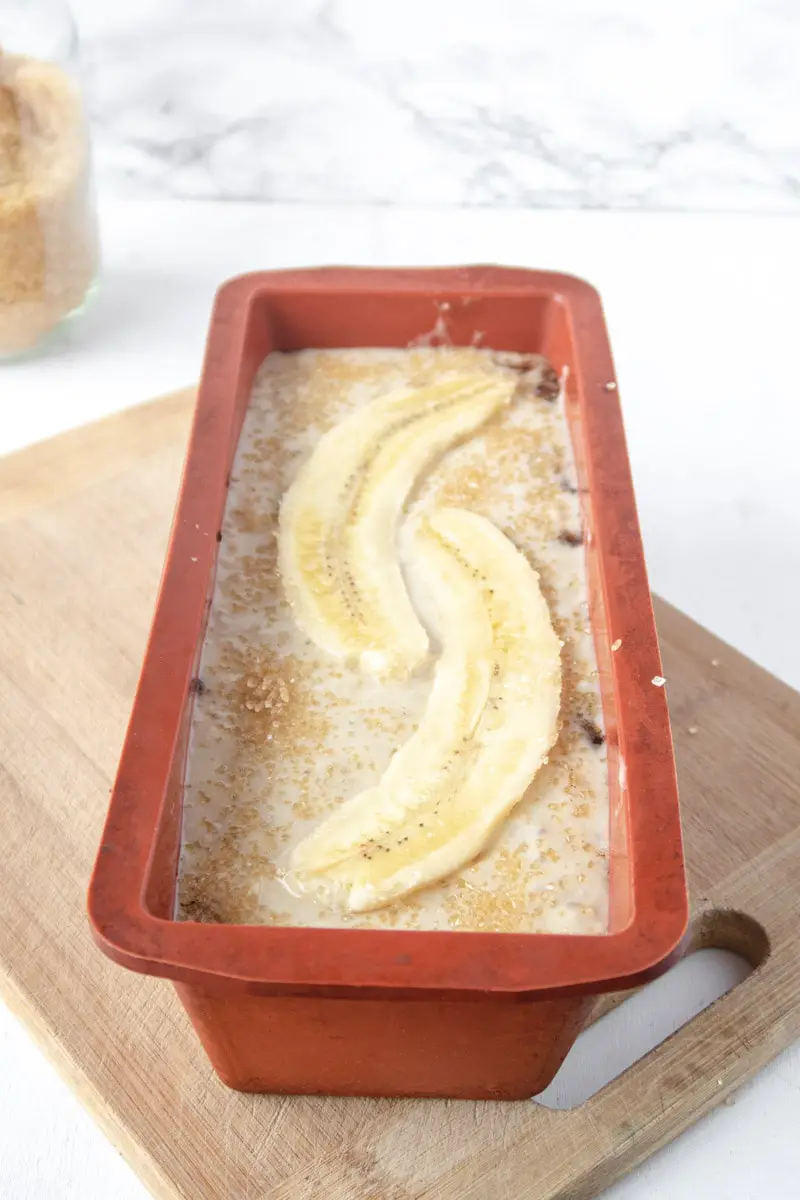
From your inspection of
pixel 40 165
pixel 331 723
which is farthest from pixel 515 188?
pixel 331 723

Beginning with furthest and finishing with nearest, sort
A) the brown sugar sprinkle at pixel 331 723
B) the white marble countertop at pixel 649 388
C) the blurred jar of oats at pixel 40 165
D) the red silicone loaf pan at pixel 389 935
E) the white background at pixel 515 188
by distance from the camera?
the white background at pixel 515 188, the blurred jar of oats at pixel 40 165, the white marble countertop at pixel 649 388, the brown sugar sprinkle at pixel 331 723, the red silicone loaf pan at pixel 389 935

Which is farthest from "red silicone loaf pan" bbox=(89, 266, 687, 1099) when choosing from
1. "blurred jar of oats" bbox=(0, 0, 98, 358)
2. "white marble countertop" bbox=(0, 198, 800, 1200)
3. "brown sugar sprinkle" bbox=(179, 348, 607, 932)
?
"blurred jar of oats" bbox=(0, 0, 98, 358)

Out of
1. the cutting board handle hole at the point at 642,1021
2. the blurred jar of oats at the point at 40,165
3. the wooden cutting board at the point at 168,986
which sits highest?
the blurred jar of oats at the point at 40,165

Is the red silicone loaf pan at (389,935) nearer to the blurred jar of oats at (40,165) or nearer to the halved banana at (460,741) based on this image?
the halved banana at (460,741)

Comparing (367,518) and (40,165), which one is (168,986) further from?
(40,165)

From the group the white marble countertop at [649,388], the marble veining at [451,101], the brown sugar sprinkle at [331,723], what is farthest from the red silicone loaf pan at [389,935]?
the marble veining at [451,101]

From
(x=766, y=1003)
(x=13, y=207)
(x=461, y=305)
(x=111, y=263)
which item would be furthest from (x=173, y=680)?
(x=111, y=263)
